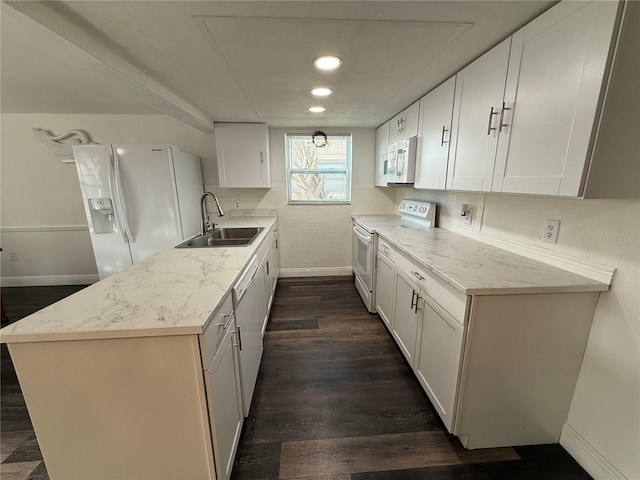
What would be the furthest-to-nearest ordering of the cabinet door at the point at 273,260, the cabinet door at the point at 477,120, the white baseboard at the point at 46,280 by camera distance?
the white baseboard at the point at 46,280 < the cabinet door at the point at 273,260 < the cabinet door at the point at 477,120

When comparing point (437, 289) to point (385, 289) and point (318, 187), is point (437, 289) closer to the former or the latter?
point (385, 289)

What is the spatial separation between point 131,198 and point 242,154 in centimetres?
128

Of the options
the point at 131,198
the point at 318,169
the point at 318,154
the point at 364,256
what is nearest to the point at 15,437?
the point at 131,198

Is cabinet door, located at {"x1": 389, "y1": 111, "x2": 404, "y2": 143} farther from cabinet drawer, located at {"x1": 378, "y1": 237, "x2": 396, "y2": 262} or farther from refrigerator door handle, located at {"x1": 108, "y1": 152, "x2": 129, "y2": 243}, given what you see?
refrigerator door handle, located at {"x1": 108, "y1": 152, "x2": 129, "y2": 243}

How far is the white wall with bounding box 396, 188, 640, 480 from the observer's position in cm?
108

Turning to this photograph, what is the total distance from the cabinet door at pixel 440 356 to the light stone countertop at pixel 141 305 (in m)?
1.13

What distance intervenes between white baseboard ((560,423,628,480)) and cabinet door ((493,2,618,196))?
1267 millimetres

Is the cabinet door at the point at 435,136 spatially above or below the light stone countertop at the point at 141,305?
above

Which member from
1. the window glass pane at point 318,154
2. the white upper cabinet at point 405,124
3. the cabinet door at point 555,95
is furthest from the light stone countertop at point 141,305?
the window glass pane at point 318,154

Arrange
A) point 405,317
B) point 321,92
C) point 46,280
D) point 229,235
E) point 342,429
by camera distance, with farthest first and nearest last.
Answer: point 46,280 < point 229,235 < point 321,92 < point 405,317 < point 342,429

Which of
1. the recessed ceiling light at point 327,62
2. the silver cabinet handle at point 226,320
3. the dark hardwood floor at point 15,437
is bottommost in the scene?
the dark hardwood floor at point 15,437

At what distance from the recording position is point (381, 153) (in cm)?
325

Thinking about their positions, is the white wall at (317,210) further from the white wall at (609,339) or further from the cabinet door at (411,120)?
the white wall at (609,339)

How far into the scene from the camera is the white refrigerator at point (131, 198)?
2.58 m
